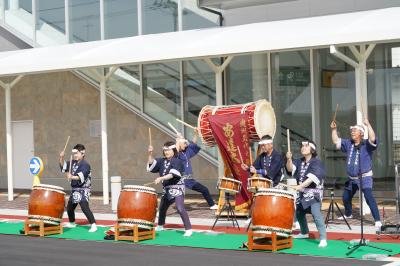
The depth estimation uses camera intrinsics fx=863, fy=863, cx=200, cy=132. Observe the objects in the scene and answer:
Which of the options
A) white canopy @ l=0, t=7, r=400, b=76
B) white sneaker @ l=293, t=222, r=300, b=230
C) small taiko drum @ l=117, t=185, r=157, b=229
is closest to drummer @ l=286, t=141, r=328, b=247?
white sneaker @ l=293, t=222, r=300, b=230

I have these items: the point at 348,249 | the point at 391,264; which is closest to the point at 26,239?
the point at 348,249

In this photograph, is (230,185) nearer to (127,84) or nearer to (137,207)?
(137,207)

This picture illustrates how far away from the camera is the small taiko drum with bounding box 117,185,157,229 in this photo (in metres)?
13.9

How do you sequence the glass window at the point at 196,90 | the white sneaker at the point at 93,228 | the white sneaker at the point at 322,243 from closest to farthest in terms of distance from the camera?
the white sneaker at the point at 322,243, the white sneaker at the point at 93,228, the glass window at the point at 196,90

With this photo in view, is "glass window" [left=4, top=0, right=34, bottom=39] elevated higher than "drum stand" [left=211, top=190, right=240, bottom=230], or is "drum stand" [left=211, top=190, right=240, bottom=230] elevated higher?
"glass window" [left=4, top=0, right=34, bottom=39]

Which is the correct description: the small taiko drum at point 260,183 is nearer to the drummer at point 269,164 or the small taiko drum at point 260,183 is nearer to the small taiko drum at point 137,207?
the drummer at point 269,164

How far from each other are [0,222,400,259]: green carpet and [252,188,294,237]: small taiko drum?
0.35 meters

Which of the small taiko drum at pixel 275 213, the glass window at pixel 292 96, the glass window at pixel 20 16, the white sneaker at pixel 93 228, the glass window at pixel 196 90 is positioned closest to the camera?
the small taiko drum at pixel 275 213

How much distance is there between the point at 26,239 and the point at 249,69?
8.04 meters

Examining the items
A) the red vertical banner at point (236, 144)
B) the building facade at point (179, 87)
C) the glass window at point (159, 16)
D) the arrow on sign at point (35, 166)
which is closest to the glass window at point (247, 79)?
the building facade at point (179, 87)

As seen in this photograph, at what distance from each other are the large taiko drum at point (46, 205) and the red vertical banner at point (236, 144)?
3.11 meters

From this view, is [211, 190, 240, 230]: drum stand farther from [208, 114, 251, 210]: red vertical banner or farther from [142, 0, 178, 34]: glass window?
[142, 0, 178, 34]: glass window

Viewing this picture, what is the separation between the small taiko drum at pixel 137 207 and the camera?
13938 mm

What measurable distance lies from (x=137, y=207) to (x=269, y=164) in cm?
231
